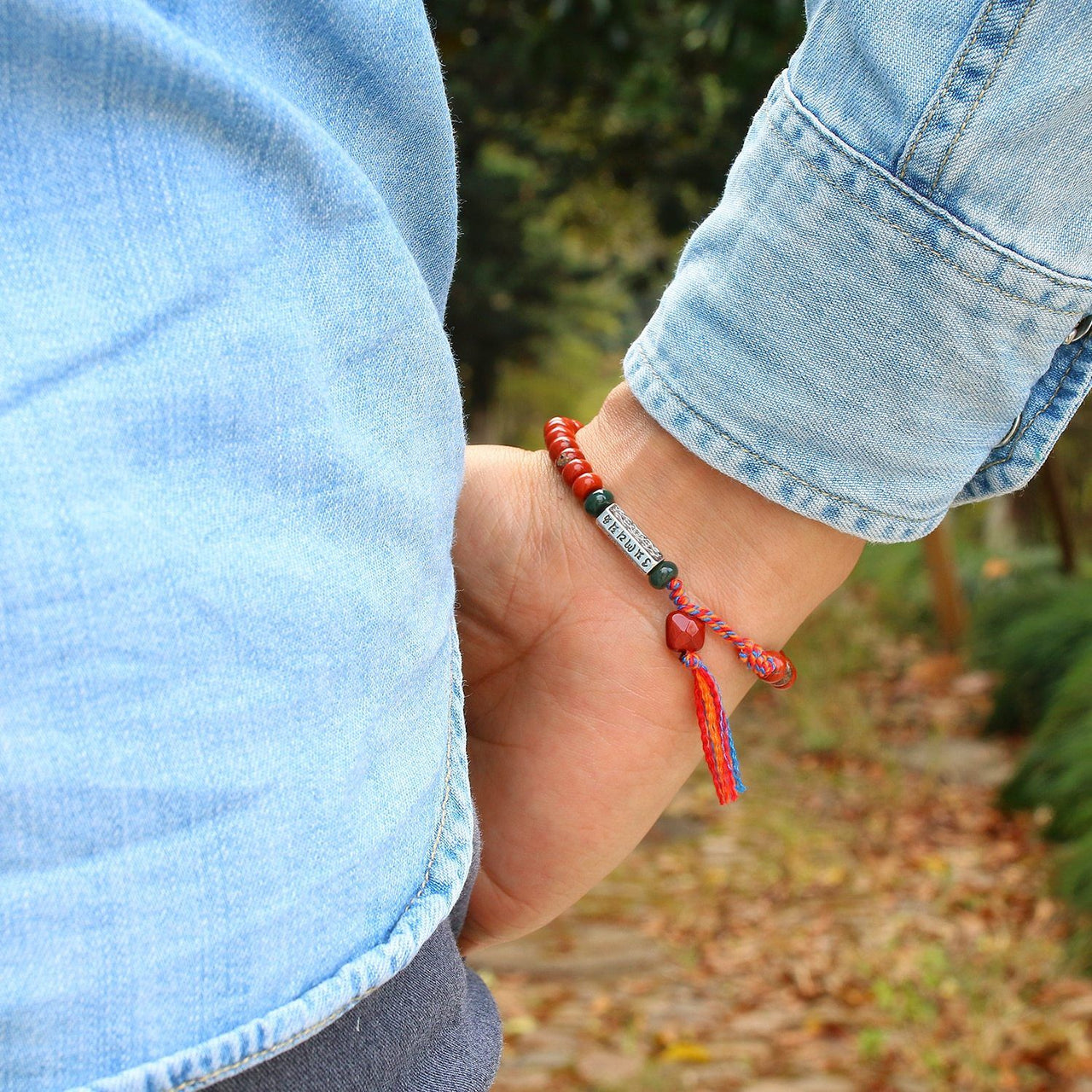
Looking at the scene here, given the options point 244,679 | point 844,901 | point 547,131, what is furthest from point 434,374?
point 547,131

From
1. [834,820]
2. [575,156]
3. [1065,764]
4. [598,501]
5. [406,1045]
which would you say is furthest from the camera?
[575,156]

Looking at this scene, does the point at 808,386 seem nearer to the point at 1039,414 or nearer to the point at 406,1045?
the point at 1039,414

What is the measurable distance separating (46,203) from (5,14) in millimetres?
91

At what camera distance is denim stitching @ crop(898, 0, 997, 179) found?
0.68 metres

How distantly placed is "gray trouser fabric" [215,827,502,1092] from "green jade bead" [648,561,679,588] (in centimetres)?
24

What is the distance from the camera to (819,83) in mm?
746

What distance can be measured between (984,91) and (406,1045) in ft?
2.21

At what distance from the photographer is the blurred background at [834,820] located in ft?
10.5

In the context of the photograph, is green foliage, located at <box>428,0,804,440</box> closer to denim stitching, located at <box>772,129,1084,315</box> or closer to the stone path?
denim stitching, located at <box>772,129,1084,315</box>

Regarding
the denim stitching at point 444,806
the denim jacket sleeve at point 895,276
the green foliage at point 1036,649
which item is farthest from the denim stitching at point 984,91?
the green foliage at point 1036,649

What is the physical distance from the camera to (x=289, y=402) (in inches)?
23.6

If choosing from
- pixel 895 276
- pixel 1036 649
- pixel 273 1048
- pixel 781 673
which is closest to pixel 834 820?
pixel 1036 649

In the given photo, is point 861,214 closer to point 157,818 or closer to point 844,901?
point 157,818

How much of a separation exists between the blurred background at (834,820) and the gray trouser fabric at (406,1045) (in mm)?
2572
